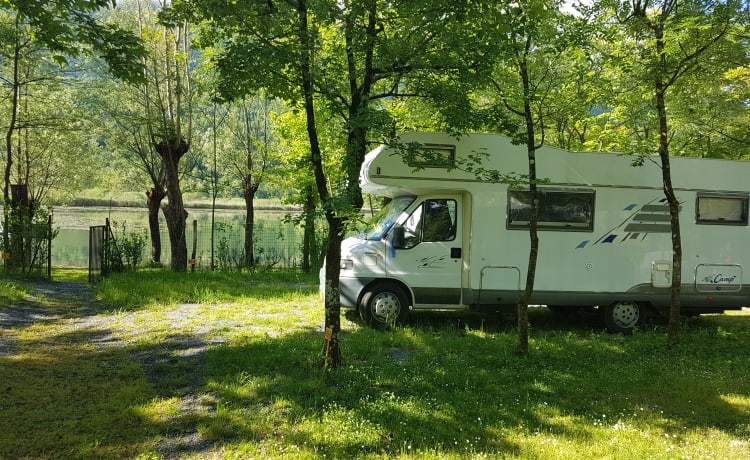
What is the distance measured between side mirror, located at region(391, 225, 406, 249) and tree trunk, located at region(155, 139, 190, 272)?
29.7 ft

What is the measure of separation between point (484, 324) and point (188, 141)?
11.2 meters

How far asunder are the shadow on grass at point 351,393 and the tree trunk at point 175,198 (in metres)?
7.93

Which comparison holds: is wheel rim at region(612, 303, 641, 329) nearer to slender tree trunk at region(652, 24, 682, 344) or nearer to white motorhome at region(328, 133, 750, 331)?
white motorhome at region(328, 133, 750, 331)

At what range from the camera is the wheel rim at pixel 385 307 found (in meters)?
7.71

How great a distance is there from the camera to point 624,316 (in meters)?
8.12

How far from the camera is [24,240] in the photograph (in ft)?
39.1

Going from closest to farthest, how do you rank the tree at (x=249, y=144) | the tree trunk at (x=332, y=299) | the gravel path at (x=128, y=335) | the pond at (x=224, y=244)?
the gravel path at (x=128, y=335), the tree trunk at (x=332, y=299), the pond at (x=224, y=244), the tree at (x=249, y=144)

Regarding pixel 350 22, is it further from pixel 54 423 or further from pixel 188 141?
pixel 188 141

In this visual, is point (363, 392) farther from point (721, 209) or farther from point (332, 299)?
point (721, 209)

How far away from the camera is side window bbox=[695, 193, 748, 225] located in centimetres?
805

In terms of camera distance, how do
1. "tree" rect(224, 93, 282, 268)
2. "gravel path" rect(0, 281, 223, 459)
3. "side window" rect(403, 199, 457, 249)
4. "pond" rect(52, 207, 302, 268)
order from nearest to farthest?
1. "gravel path" rect(0, 281, 223, 459)
2. "side window" rect(403, 199, 457, 249)
3. "pond" rect(52, 207, 302, 268)
4. "tree" rect(224, 93, 282, 268)

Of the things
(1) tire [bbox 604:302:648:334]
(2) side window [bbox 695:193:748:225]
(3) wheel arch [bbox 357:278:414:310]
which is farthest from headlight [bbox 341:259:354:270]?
(2) side window [bbox 695:193:748:225]

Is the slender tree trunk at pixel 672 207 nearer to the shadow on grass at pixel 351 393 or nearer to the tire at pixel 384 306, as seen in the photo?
the shadow on grass at pixel 351 393

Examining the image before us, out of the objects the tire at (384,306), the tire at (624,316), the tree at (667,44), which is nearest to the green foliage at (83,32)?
the tire at (384,306)
